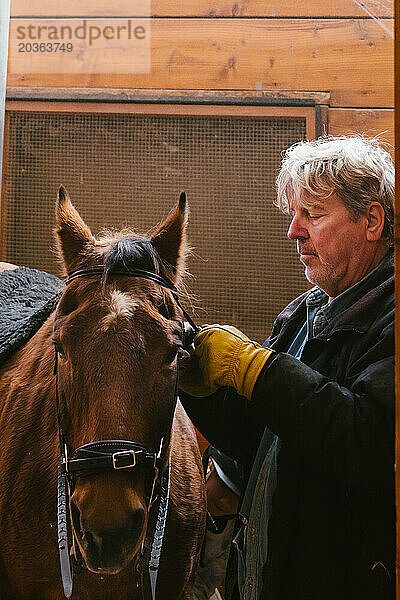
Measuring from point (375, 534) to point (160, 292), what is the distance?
62cm

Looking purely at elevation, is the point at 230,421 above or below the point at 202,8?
below

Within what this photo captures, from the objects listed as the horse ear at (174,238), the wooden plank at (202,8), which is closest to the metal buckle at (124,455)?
the horse ear at (174,238)

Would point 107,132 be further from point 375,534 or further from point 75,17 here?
point 375,534

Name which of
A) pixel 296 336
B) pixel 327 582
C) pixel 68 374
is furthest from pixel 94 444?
pixel 296 336

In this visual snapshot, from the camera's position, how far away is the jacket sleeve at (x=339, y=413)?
1.10m

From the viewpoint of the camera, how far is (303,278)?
2.30 m

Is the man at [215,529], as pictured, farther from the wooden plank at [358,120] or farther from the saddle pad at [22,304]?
the wooden plank at [358,120]

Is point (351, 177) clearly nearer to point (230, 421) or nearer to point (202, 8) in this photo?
point (230, 421)

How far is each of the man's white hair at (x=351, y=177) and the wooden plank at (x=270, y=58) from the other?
0.99 m

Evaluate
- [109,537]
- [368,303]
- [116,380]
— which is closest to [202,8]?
[368,303]

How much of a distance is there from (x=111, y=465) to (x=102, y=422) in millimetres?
78

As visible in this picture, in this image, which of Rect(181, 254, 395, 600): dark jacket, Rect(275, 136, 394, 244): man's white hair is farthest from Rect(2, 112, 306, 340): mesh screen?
Rect(181, 254, 395, 600): dark jacket

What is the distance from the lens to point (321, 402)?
44.9 inches

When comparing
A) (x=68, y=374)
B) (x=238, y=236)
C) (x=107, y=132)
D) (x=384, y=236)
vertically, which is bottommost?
(x=68, y=374)
